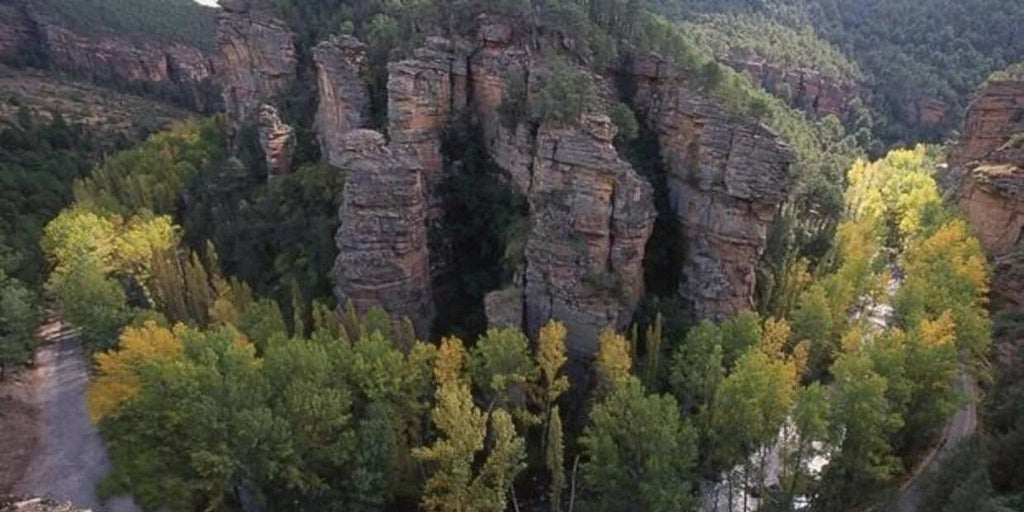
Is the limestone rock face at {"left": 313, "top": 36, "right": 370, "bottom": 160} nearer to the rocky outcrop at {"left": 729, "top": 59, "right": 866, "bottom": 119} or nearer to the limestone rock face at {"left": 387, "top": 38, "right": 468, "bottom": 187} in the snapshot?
the limestone rock face at {"left": 387, "top": 38, "right": 468, "bottom": 187}

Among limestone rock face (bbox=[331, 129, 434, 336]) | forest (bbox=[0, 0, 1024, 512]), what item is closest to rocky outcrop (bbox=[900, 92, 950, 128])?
forest (bbox=[0, 0, 1024, 512])

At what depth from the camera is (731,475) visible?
135 feet

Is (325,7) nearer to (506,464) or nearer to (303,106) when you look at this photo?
(303,106)

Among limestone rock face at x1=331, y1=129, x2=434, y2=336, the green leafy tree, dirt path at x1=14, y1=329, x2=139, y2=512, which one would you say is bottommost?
dirt path at x1=14, y1=329, x2=139, y2=512

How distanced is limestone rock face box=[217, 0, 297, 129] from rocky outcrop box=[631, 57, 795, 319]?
41943 millimetres

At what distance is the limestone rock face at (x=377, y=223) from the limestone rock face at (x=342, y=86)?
1229 centimetres

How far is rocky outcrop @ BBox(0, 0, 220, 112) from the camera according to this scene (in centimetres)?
14925

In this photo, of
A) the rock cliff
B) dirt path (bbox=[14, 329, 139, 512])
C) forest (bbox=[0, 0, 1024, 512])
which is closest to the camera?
forest (bbox=[0, 0, 1024, 512])

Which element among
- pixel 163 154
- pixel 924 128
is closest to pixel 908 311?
pixel 163 154

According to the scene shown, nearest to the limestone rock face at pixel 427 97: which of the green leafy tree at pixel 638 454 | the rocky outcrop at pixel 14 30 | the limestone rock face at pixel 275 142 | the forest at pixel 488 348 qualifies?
the forest at pixel 488 348

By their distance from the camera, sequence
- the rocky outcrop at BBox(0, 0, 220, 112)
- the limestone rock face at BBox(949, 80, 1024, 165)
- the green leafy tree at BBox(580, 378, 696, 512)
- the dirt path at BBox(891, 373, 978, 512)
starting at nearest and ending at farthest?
the green leafy tree at BBox(580, 378, 696, 512)
the dirt path at BBox(891, 373, 978, 512)
the limestone rock face at BBox(949, 80, 1024, 165)
the rocky outcrop at BBox(0, 0, 220, 112)

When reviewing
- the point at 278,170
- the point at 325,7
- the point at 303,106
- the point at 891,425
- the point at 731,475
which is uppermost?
the point at 325,7

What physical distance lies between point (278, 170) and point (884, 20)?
128 meters

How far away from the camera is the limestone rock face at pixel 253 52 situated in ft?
241
